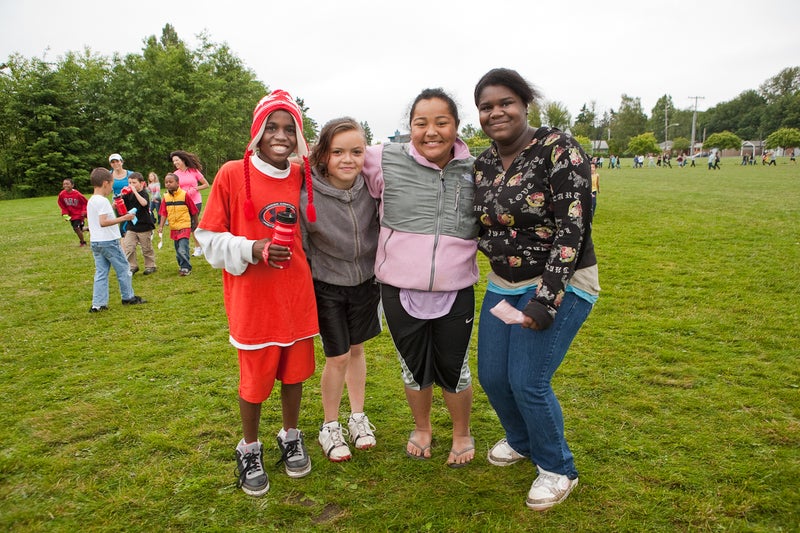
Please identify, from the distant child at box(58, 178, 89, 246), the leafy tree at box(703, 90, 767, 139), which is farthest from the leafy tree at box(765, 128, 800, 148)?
the distant child at box(58, 178, 89, 246)

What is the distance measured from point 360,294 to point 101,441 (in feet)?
7.13

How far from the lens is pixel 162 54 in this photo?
146ft

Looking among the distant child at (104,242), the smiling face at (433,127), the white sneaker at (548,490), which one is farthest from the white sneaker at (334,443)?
the distant child at (104,242)

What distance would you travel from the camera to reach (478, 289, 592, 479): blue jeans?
8.35 ft

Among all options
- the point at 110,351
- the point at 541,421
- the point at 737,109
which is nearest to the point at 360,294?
the point at 541,421

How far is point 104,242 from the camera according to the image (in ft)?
21.9

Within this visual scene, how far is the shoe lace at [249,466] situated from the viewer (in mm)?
2916

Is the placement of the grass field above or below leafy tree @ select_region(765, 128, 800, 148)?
below

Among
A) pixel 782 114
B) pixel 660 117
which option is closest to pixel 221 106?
pixel 782 114

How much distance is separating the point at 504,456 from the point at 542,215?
1627 mm

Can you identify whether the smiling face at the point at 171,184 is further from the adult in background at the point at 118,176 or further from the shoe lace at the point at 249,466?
the shoe lace at the point at 249,466

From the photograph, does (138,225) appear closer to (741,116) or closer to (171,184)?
(171,184)

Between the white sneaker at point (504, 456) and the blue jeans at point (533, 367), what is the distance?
0.71 feet

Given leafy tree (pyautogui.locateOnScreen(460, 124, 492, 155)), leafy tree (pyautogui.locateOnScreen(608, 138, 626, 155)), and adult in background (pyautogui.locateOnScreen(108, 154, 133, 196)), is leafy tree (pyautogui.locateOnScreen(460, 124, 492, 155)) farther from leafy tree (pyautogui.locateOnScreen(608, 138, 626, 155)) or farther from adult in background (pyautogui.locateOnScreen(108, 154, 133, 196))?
leafy tree (pyautogui.locateOnScreen(608, 138, 626, 155))
